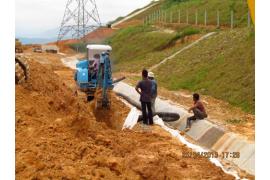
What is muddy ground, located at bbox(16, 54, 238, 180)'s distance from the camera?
7.08 metres

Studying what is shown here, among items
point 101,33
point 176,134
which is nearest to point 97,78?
point 176,134

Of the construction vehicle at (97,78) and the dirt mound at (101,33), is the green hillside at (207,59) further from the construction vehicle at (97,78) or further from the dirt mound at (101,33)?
the dirt mound at (101,33)

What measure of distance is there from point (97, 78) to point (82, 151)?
670 cm

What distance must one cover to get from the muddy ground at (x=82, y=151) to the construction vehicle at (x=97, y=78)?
2.78m

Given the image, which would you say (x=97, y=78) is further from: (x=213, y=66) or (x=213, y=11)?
(x=213, y=11)

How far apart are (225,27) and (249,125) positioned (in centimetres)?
2325

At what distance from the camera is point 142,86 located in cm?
1224

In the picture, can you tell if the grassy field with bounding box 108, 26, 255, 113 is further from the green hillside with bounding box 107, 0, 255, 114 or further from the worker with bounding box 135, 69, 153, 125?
the worker with bounding box 135, 69, 153, 125

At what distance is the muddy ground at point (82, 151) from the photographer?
708cm

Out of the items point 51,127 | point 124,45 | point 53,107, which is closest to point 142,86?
point 53,107

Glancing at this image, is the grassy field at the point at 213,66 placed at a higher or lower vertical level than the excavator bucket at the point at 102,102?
higher

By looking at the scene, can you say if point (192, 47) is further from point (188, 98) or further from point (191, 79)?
point (188, 98)

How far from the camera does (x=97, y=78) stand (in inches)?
571

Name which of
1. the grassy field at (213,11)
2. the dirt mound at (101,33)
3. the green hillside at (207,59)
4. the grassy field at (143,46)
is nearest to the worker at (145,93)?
the green hillside at (207,59)
